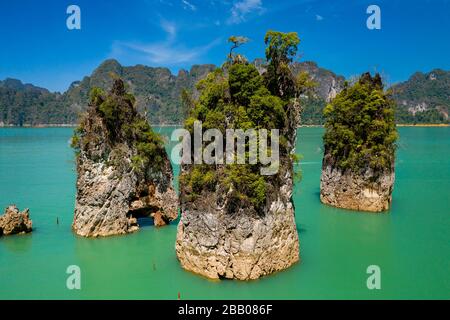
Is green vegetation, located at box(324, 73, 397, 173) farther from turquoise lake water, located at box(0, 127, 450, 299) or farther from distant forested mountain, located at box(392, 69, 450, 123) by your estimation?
distant forested mountain, located at box(392, 69, 450, 123)

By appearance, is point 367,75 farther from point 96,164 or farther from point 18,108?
point 18,108

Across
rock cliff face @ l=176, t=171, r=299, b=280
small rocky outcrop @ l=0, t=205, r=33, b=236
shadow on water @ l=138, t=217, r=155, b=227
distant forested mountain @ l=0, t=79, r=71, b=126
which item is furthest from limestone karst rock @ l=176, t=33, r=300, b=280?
distant forested mountain @ l=0, t=79, r=71, b=126

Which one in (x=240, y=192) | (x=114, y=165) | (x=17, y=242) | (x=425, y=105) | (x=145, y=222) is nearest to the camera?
(x=240, y=192)

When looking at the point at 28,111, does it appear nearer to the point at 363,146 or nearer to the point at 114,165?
the point at 114,165

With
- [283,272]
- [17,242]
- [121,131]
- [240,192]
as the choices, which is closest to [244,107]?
[240,192]

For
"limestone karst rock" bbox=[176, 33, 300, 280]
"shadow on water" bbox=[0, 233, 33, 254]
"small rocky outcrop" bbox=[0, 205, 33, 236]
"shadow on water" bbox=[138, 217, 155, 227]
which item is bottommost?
"shadow on water" bbox=[0, 233, 33, 254]

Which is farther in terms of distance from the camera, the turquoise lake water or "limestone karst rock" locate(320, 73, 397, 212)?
"limestone karst rock" locate(320, 73, 397, 212)

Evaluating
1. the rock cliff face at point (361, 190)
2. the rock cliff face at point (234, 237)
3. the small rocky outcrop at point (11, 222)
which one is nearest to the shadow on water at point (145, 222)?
the small rocky outcrop at point (11, 222)
